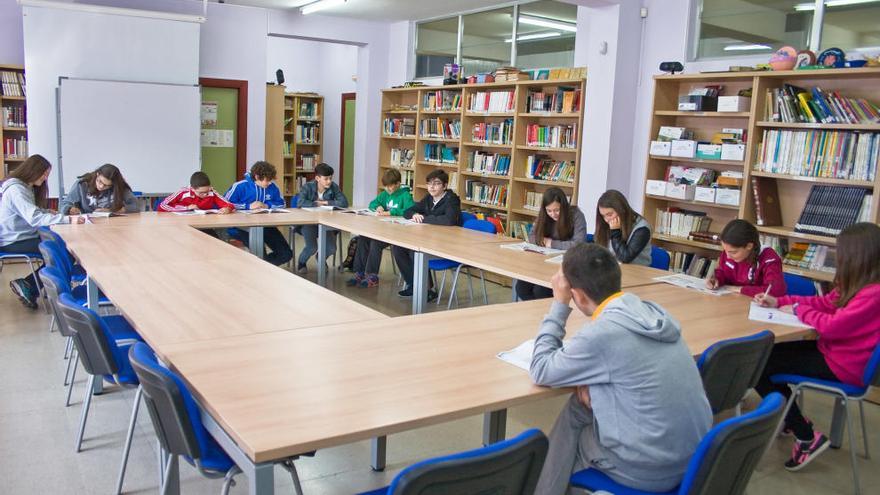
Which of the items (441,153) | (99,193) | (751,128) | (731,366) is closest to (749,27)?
(751,128)

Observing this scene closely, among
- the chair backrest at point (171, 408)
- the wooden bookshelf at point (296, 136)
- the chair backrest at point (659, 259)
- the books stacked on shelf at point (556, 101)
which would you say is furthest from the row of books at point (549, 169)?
the chair backrest at point (171, 408)

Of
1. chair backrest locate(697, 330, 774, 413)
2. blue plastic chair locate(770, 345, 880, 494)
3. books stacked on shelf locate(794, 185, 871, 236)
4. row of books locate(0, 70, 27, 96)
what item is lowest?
blue plastic chair locate(770, 345, 880, 494)

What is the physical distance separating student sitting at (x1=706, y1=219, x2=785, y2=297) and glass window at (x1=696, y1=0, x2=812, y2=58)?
2237 millimetres

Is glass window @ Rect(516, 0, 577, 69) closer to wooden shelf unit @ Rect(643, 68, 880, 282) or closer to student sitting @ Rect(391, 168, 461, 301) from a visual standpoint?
wooden shelf unit @ Rect(643, 68, 880, 282)

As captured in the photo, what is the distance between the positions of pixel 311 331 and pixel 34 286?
3.82 metres

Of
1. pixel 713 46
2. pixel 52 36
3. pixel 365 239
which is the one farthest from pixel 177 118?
pixel 713 46

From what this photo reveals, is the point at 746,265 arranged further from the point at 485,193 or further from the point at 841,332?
the point at 485,193

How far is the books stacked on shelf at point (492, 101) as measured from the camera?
23.6ft

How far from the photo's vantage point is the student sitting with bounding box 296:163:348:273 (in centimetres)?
720

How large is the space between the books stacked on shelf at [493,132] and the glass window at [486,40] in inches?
29.9

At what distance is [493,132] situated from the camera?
7484mm

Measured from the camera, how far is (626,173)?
20.5 ft

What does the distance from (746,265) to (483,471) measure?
2914 millimetres

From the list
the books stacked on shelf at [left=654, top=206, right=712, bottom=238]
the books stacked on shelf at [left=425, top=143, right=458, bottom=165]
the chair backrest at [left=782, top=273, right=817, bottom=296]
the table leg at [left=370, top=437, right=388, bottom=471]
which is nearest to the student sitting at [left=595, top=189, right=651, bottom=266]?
the chair backrest at [left=782, top=273, right=817, bottom=296]
